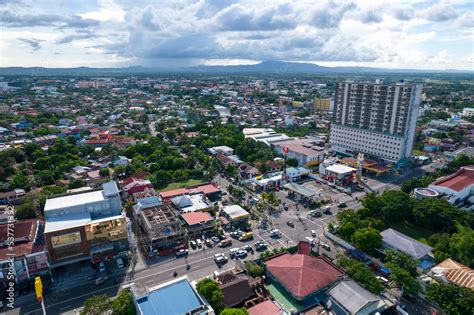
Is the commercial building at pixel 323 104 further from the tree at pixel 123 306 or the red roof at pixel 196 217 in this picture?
the tree at pixel 123 306

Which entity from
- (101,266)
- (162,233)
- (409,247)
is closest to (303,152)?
(409,247)

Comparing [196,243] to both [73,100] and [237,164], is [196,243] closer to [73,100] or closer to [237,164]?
[237,164]

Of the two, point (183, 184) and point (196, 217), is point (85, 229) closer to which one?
point (196, 217)

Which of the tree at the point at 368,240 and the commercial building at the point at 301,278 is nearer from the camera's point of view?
the commercial building at the point at 301,278

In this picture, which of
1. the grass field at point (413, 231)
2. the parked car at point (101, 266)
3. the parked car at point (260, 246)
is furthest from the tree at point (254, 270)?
the grass field at point (413, 231)

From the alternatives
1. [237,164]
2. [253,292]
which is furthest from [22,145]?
[253,292]

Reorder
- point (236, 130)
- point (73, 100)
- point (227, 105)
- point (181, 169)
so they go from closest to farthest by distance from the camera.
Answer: point (181, 169) < point (236, 130) < point (227, 105) < point (73, 100)

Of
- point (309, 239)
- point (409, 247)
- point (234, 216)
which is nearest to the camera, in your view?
point (409, 247)
